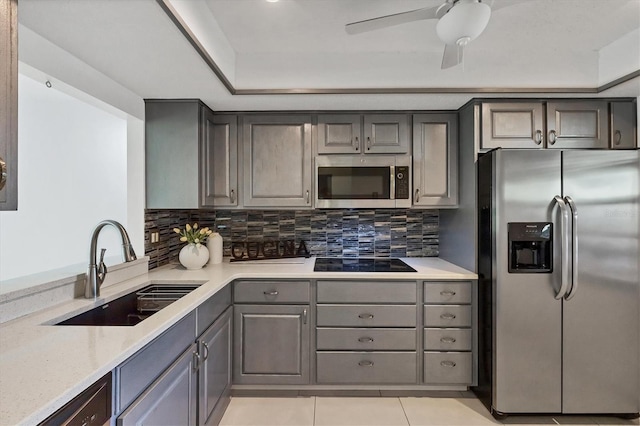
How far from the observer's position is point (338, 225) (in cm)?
312

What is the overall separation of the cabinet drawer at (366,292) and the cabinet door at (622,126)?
177 cm

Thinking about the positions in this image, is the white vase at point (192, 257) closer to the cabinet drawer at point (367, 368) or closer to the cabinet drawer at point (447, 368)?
the cabinet drawer at point (367, 368)

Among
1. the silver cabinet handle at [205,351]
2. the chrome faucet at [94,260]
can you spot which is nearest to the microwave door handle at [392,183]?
the silver cabinet handle at [205,351]

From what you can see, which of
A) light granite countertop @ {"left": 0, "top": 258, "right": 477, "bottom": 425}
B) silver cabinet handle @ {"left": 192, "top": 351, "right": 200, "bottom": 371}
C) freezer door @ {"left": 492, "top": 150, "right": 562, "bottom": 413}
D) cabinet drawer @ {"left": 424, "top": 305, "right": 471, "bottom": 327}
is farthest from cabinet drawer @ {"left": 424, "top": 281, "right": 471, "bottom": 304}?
silver cabinet handle @ {"left": 192, "top": 351, "right": 200, "bottom": 371}

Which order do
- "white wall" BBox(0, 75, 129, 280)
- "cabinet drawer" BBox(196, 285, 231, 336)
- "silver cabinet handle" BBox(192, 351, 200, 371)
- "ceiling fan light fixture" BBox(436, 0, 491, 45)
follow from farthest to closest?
"white wall" BBox(0, 75, 129, 280)
"cabinet drawer" BBox(196, 285, 231, 336)
"silver cabinet handle" BBox(192, 351, 200, 371)
"ceiling fan light fixture" BBox(436, 0, 491, 45)

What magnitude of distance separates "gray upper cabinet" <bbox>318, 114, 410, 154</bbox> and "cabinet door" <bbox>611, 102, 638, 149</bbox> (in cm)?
142

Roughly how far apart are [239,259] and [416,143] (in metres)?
1.71

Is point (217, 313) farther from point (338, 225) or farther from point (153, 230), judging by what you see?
point (338, 225)

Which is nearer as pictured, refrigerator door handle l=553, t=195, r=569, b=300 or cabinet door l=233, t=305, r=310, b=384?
refrigerator door handle l=553, t=195, r=569, b=300

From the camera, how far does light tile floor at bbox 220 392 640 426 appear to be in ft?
7.07

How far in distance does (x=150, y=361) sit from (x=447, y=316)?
190 cm

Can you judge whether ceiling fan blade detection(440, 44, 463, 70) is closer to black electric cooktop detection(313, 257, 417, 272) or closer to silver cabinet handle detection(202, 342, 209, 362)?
black electric cooktop detection(313, 257, 417, 272)

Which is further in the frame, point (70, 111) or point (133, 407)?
point (70, 111)

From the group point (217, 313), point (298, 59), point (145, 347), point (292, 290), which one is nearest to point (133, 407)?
point (145, 347)
